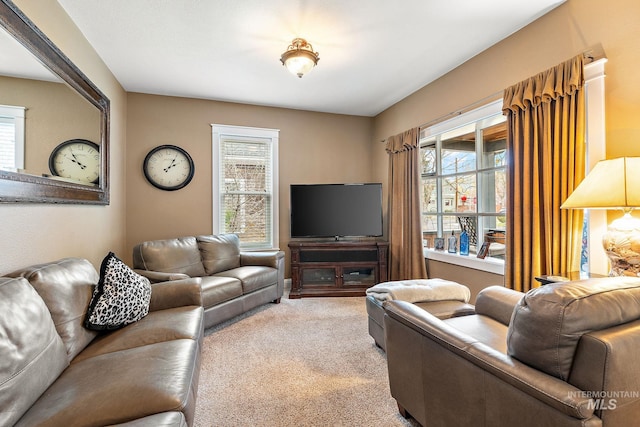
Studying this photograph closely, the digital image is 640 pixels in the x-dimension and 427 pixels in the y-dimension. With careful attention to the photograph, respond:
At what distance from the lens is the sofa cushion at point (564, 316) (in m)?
0.88

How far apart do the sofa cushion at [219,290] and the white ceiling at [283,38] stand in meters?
2.23

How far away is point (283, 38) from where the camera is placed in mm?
2600

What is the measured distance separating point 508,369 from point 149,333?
175cm

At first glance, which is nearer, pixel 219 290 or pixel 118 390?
pixel 118 390

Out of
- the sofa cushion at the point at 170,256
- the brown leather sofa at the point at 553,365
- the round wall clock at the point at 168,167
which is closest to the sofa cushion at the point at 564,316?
the brown leather sofa at the point at 553,365

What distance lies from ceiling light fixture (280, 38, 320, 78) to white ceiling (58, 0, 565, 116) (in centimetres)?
12

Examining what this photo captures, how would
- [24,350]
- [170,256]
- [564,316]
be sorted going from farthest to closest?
[170,256] → [24,350] → [564,316]

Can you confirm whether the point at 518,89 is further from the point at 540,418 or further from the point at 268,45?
the point at 540,418

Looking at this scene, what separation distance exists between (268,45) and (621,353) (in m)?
3.00

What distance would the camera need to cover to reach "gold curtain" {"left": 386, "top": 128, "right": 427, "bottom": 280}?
371 cm

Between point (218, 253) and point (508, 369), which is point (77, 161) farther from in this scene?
point (508, 369)

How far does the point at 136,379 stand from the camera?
1216 mm

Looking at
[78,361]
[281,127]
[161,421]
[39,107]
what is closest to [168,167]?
[281,127]

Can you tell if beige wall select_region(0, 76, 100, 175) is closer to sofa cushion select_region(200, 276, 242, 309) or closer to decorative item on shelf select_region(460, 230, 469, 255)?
sofa cushion select_region(200, 276, 242, 309)
